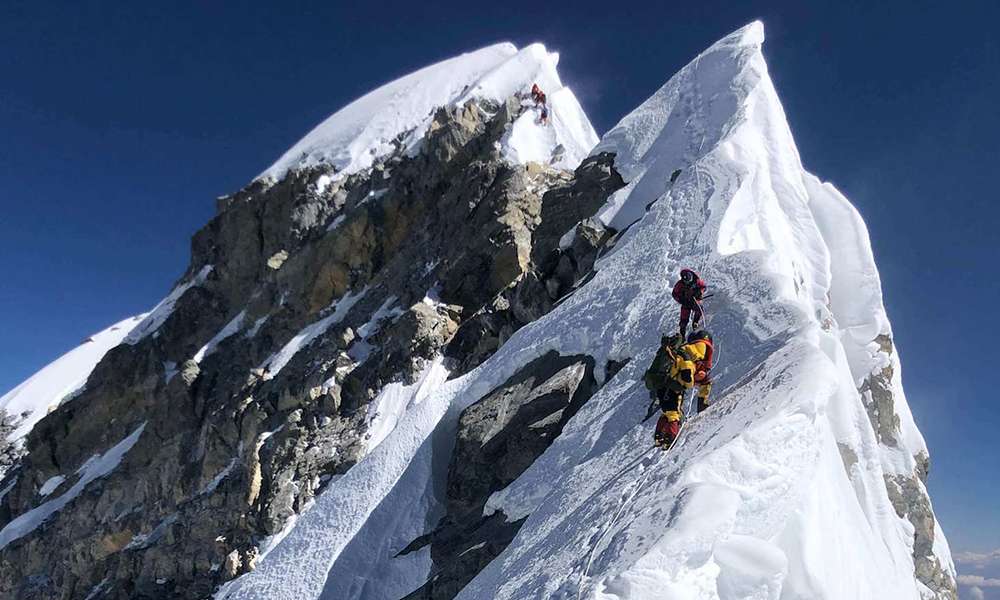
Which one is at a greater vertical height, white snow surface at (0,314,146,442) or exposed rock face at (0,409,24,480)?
white snow surface at (0,314,146,442)

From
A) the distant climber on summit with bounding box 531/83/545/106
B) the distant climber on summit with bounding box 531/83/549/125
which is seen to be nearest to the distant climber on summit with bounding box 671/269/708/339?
the distant climber on summit with bounding box 531/83/549/125

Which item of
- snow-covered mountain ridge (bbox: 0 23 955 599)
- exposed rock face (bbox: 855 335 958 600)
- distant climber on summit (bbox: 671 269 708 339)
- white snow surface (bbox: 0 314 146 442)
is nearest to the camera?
snow-covered mountain ridge (bbox: 0 23 955 599)

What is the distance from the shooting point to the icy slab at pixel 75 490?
3058 cm

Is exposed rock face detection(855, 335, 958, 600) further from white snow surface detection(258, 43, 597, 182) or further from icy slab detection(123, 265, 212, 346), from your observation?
icy slab detection(123, 265, 212, 346)

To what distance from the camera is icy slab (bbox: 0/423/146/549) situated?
3058cm

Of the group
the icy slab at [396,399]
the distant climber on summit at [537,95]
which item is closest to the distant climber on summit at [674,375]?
the icy slab at [396,399]

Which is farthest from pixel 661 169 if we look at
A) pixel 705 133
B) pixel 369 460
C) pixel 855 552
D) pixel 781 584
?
pixel 781 584

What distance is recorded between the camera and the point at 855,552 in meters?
6.48

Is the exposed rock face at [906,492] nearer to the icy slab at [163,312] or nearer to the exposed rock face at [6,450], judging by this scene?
the icy slab at [163,312]

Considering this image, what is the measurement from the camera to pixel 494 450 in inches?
533

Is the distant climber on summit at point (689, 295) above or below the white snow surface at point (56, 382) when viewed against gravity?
below

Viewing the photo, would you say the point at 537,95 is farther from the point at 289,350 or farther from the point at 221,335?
the point at 221,335

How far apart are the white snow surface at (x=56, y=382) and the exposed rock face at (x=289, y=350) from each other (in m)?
17.5

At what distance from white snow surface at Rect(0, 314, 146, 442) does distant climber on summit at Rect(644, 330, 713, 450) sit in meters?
53.3
